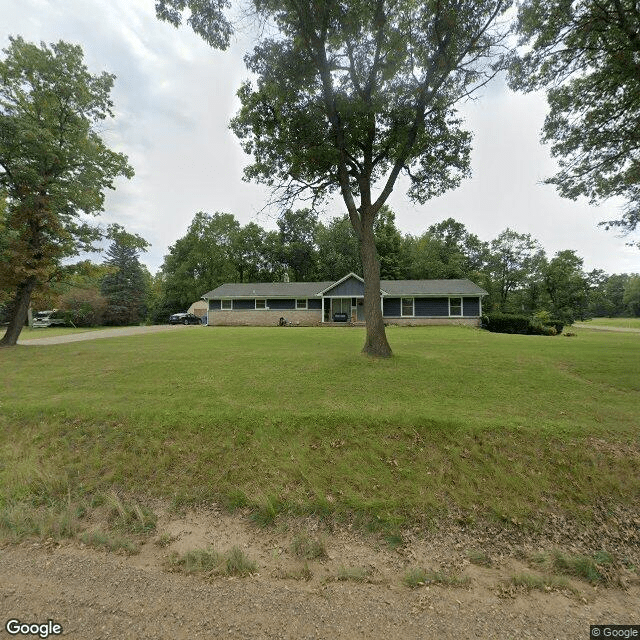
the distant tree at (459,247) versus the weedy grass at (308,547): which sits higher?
the distant tree at (459,247)

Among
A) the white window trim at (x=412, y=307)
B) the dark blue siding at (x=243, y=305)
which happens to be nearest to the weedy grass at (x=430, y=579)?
the white window trim at (x=412, y=307)

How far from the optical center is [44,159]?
12.5 m

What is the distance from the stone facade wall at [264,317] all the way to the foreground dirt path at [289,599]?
25.2 meters

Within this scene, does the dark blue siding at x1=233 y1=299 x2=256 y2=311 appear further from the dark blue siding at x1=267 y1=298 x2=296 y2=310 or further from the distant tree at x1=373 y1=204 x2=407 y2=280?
the distant tree at x1=373 y1=204 x2=407 y2=280

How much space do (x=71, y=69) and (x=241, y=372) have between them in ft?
48.4

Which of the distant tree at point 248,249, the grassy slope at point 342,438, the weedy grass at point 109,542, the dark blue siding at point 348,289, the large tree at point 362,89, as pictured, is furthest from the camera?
the distant tree at point 248,249

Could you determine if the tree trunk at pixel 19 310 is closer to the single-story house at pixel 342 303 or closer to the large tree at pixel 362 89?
the large tree at pixel 362 89

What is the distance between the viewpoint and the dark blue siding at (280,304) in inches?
1158

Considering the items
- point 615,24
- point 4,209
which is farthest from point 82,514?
point 4,209

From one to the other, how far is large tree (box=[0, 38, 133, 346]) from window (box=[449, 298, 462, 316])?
80.7ft

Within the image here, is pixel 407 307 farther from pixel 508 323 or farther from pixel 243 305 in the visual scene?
pixel 243 305

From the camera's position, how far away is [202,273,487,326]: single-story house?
26141mm
